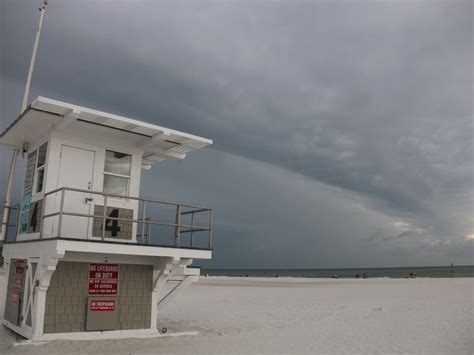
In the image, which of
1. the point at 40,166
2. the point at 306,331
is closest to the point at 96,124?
the point at 40,166

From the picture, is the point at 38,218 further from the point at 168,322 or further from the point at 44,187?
the point at 168,322

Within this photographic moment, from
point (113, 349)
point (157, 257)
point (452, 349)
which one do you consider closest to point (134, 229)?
point (157, 257)

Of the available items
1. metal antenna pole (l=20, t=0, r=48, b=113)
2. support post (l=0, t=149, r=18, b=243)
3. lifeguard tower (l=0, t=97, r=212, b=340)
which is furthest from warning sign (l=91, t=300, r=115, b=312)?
metal antenna pole (l=20, t=0, r=48, b=113)

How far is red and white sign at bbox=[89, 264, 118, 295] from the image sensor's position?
11.8 m

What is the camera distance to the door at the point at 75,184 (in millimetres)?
12109

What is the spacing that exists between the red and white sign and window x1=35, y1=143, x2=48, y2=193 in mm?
2764

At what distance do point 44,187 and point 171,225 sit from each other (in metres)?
3.53

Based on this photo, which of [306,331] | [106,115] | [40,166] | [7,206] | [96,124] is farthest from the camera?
[306,331]

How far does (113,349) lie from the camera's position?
1077 centimetres

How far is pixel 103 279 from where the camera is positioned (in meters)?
12.0

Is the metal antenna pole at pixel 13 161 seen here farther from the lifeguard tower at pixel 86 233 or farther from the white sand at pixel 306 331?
the white sand at pixel 306 331

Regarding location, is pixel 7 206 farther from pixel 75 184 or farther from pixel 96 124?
pixel 96 124

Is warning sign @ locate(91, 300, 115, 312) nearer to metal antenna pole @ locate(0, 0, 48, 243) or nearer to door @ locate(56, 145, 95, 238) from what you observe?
door @ locate(56, 145, 95, 238)

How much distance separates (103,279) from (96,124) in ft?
13.7
